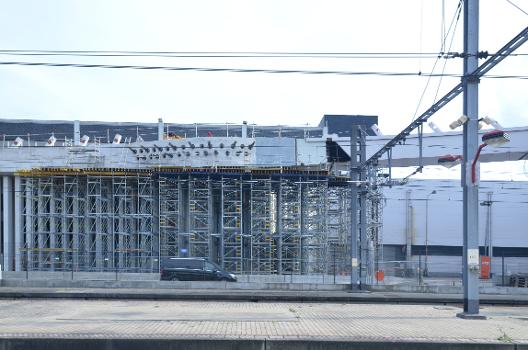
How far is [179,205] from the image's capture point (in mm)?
43531

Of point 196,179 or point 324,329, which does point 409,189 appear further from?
point 324,329

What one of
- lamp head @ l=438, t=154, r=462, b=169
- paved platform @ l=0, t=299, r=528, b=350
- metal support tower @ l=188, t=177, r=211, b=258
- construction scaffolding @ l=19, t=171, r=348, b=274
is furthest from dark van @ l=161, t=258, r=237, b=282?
lamp head @ l=438, t=154, r=462, b=169

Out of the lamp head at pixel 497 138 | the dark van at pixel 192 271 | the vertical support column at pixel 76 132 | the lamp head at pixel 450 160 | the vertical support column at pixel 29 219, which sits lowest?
the dark van at pixel 192 271

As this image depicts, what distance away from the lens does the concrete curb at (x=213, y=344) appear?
1058 centimetres

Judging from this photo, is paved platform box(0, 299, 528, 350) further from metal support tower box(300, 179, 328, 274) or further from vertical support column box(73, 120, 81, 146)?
vertical support column box(73, 120, 81, 146)

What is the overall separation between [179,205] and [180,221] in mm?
1143

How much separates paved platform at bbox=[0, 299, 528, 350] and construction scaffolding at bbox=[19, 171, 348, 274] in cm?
2453

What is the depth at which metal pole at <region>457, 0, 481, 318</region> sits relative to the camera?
53.2 ft

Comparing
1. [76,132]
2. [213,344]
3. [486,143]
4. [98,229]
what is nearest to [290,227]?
[98,229]

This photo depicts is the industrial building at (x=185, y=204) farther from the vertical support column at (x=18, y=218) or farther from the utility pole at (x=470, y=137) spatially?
the utility pole at (x=470, y=137)

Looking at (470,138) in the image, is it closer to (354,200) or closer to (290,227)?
(354,200)

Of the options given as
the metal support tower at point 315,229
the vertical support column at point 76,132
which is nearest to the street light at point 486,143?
the metal support tower at point 315,229

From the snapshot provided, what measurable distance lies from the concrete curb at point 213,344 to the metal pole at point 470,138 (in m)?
5.72

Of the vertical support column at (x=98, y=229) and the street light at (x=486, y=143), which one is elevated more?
the street light at (x=486, y=143)
